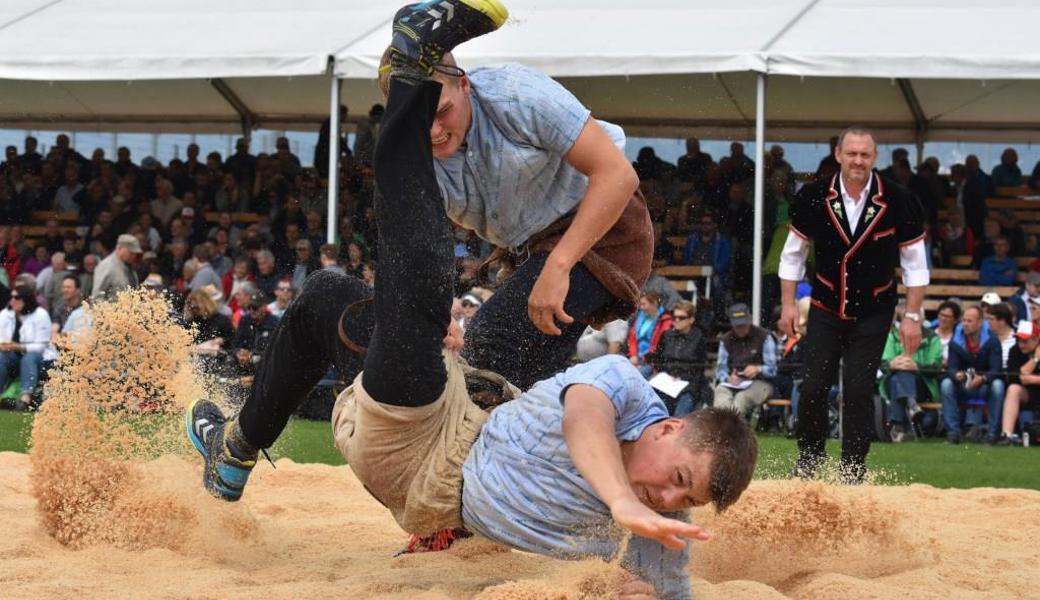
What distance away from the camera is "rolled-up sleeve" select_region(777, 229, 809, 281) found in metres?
7.78

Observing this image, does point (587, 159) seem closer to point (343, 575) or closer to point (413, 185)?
point (413, 185)

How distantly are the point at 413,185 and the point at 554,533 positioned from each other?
1.06 m

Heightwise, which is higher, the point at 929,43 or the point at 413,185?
the point at 929,43

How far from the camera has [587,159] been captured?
4.12m

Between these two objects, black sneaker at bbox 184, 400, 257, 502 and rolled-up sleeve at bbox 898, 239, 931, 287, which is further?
rolled-up sleeve at bbox 898, 239, 931, 287

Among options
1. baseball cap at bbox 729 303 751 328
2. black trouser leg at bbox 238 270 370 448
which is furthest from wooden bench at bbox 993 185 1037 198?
black trouser leg at bbox 238 270 370 448

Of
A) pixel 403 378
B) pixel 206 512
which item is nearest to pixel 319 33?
pixel 206 512

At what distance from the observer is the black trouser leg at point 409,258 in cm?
381

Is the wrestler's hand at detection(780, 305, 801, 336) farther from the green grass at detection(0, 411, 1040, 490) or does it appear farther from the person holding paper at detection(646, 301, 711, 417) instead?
the person holding paper at detection(646, 301, 711, 417)

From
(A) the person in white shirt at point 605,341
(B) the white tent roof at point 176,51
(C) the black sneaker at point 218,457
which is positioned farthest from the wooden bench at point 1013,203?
(C) the black sneaker at point 218,457

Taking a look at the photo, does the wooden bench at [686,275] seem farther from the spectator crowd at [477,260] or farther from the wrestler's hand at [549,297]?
the wrestler's hand at [549,297]

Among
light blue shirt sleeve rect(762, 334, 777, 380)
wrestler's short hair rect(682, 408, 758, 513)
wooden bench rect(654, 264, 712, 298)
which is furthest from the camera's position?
wooden bench rect(654, 264, 712, 298)

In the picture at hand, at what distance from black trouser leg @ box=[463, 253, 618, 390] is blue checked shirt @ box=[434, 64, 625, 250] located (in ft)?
0.58

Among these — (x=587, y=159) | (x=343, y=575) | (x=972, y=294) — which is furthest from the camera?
(x=972, y=294)
